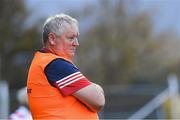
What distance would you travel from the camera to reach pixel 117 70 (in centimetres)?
2664

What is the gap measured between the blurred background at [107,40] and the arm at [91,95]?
816 inches

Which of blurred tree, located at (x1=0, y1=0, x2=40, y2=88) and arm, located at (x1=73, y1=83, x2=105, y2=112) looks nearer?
arm, located at (x1=73, y1=83, x2=105, y2=112)

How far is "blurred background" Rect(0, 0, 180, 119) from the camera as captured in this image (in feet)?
82.3

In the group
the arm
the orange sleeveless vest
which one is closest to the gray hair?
the orange sleeveless vest

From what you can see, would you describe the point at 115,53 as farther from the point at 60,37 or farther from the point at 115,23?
the point at 60,37

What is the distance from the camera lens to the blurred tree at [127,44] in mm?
26219

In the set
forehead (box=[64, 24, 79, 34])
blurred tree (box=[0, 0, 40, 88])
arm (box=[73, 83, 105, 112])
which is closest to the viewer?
arm (box=[73, 83, 105, 112])

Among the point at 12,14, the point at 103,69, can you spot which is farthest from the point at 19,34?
the point at 103,69

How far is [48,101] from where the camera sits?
3516 millimetres

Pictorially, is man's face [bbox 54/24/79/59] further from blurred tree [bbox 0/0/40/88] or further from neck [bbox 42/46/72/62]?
blurred tree [bbox 0/0/40/88]

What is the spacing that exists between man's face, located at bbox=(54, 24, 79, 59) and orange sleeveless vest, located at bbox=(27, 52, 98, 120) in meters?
0.07

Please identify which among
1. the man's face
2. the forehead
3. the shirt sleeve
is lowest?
the shirt sleeve

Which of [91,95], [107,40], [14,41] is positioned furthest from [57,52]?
[107,40]

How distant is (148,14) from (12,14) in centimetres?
566
